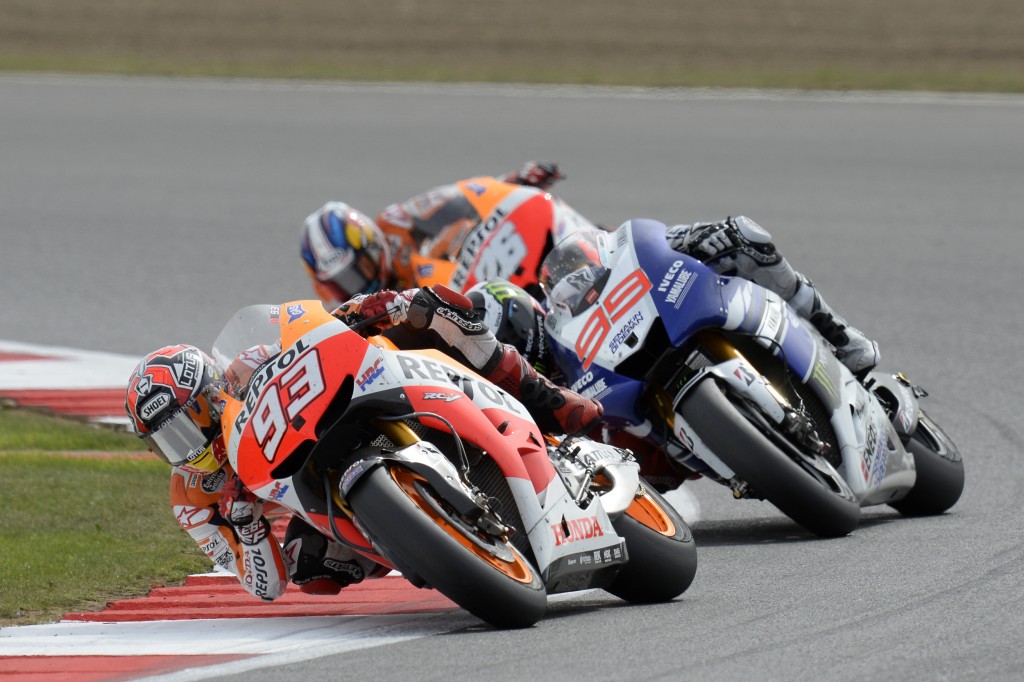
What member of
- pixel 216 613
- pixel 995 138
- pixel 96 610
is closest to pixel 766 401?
pixel 216 613

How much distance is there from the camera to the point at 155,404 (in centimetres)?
557

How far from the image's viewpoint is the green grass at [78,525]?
6109mm

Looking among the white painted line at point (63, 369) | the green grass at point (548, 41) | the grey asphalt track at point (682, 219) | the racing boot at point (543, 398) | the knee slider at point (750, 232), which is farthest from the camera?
the green grass at point (548, 41)

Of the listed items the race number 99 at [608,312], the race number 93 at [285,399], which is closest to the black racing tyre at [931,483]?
the race number 99 at [608,312]

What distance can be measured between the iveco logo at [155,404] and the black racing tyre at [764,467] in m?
1.90

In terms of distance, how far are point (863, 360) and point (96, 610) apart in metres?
3.22

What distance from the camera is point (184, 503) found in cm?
596

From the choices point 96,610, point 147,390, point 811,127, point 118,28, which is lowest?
point 118,28

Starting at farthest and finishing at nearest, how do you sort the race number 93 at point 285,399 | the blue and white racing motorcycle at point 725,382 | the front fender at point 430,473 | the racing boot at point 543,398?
the blue and white racing motorcycle at point 725,382, the racing boot at point 543,398, the race number 93 at point 285,399, the front fender at point 430,473

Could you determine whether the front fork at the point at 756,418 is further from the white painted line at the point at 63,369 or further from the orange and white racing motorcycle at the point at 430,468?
the white painted line at the point at 63,369

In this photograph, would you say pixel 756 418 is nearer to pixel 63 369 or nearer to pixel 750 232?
pixel 750 232

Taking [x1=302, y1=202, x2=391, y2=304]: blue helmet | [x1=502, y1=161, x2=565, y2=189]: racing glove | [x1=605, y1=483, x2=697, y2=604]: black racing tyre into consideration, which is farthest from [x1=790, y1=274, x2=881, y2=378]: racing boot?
[x1=502, y1=161, x2=565, y2=189]: racing glove

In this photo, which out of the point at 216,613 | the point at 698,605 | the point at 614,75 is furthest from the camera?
the point at 614,75

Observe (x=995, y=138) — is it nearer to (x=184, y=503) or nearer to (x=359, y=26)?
(x=359, y=26)
